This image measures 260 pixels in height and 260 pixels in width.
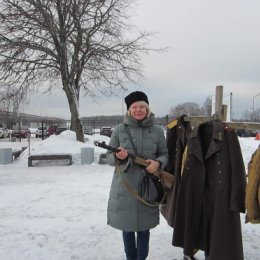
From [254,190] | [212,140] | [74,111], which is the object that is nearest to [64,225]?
[212,140]

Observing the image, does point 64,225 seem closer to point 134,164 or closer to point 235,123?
point 134,164

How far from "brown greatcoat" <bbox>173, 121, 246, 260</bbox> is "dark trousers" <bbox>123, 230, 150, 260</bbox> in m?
0.30

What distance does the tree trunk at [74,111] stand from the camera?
63.4 ft

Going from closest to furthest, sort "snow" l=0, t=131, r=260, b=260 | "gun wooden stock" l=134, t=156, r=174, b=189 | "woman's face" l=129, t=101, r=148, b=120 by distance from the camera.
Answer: "gun wooden stock" l=134, t=156, r=174, b=189
"woman's face" l=129, t=101, r=148, b=120
"snow" l=0, t=131, r=260, b=260

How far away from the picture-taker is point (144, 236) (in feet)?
13.4

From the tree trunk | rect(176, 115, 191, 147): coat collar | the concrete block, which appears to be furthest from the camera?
the tree trunk

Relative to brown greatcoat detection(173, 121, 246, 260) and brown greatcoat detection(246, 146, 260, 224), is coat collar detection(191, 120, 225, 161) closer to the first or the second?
brown greatcoat detection(173, 121, 246, 260)

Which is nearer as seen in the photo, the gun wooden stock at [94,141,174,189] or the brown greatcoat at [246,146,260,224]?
the brown greatcoat at [246,146,260,224]

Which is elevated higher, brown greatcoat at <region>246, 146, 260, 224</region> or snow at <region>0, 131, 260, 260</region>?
brown greatcoat at <region>246, 146, 260, 224</region>

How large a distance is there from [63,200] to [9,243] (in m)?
2.84

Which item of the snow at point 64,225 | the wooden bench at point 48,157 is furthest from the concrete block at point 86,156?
the snow at point 64,225

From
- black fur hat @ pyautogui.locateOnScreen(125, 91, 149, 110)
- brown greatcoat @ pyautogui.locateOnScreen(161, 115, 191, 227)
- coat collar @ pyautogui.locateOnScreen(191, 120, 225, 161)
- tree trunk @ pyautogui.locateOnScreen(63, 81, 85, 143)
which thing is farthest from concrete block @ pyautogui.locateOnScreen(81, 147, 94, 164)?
coat collar @ pyautogui.locateOnScreen(191, 120, 225, 161)

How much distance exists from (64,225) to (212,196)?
3.20 metres

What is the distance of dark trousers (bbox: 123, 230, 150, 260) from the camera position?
4.08 m
